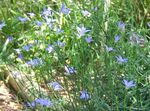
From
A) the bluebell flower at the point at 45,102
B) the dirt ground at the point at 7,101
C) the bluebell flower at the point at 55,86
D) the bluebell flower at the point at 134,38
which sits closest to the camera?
the bluebell flower at the point at 45,102

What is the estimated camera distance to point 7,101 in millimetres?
3383

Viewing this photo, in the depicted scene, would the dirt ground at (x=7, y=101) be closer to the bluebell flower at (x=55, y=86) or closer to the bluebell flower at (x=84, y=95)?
the bluebell flower at (x=55, y=86)

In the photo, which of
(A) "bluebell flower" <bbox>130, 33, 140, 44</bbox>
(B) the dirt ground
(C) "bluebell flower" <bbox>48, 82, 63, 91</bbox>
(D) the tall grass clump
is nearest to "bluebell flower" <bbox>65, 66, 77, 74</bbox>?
(D) the tall grass clump

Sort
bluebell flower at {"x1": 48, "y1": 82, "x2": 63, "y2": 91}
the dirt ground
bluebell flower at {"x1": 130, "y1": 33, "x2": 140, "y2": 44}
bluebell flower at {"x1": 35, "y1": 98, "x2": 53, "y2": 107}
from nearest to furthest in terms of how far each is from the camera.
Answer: bluebell flower at {"x1": 35, "y1": 98, "x2": 53, "y2": 107} → bluebell flower at {"x1": 48, "y1": 82, "x2": 63, "y2": 91} → bluebell flower at {"x1": 130, "y1": 33, "x2": 140, "y2": 44} → the dirt ground

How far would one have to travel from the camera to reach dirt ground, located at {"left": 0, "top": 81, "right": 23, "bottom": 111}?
10.7 feet

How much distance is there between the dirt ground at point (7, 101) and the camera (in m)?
3.26

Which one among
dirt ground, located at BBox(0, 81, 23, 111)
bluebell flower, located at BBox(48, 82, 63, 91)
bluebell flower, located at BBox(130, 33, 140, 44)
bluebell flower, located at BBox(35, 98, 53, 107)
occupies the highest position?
bluebell flower, located at BBox(130, 33, 140, 44)

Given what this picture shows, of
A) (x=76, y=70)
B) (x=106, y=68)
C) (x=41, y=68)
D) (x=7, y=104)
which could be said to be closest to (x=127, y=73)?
(x=106, y=68)

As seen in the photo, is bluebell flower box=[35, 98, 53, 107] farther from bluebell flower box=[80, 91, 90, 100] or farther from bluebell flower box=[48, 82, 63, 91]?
bluebell flower box=[80, 91, 90, 100]

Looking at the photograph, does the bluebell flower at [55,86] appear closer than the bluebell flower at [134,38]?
Yes

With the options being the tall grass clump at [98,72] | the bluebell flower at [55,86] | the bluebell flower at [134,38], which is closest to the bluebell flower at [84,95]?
the tall grass clump at [98,72]

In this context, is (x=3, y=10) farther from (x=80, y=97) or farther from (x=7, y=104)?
(x=80, y=97)

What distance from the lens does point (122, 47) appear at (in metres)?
2.70

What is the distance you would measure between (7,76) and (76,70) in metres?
1.20
